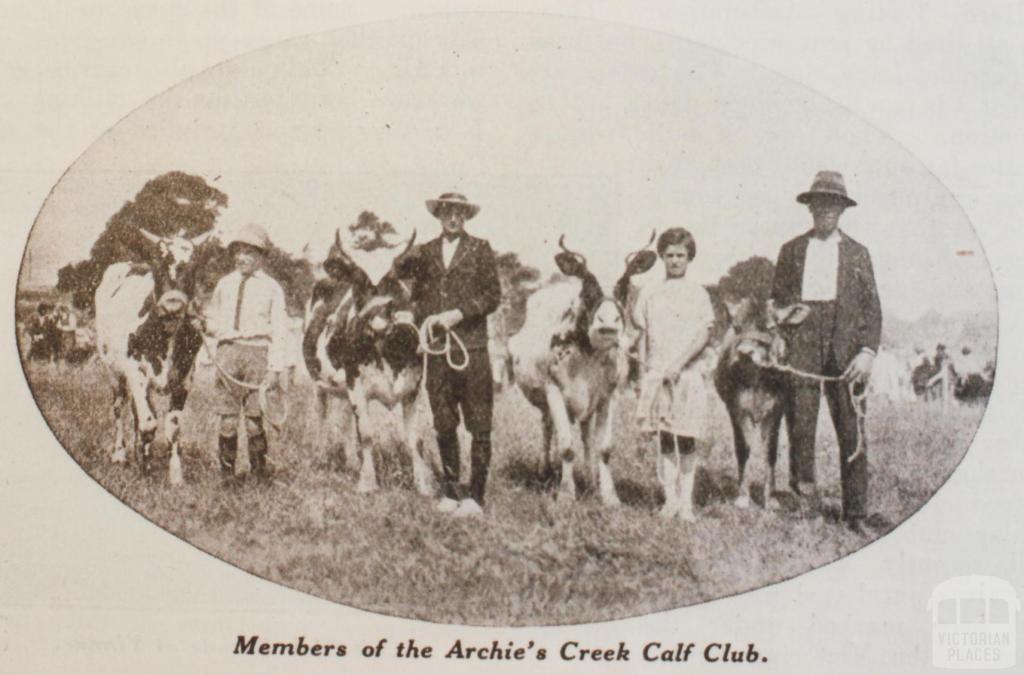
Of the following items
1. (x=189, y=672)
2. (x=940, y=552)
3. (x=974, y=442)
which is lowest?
(x=189, y=672)

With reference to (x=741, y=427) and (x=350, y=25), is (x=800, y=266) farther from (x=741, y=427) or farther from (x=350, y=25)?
(x=350, y=25)

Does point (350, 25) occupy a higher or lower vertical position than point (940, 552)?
higher

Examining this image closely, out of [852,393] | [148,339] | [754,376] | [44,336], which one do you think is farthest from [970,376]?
[44,336]

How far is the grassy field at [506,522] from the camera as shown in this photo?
12.5ft

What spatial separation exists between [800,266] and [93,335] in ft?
8.92

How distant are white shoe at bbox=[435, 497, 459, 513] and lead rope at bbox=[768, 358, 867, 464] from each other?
1313 mm

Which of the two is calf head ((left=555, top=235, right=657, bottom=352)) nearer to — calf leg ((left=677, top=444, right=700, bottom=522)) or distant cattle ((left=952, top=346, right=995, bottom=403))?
calf leg ((left=677, top=444, right=700, bottom=522))

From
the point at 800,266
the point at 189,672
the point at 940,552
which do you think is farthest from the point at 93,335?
the point at 940,552

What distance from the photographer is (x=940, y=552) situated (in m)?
3.82

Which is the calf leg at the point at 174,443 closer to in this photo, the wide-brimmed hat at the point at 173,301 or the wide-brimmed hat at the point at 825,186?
the wide-brimmed hat at the point at 173,301

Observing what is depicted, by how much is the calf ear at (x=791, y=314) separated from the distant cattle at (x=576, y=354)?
52cm

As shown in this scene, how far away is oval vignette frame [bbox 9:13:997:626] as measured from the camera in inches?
151

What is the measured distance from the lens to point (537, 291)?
3.87 metres

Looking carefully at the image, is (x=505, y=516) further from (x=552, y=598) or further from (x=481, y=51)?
(x=481, y=51)
